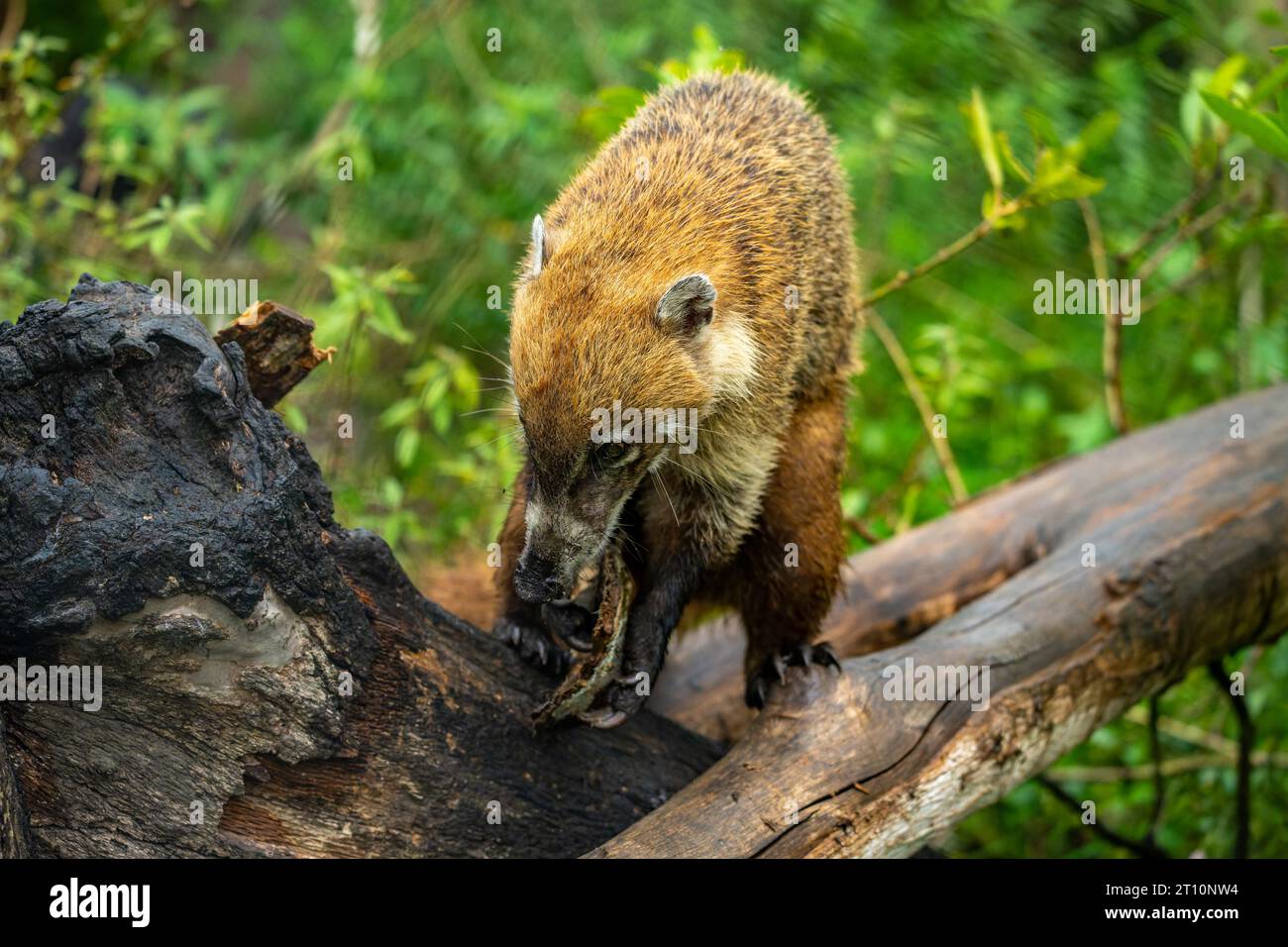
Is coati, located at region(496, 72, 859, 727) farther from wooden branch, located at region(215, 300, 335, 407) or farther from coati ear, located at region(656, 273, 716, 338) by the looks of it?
wooden branch, located at region(215, 300, 335, 407)

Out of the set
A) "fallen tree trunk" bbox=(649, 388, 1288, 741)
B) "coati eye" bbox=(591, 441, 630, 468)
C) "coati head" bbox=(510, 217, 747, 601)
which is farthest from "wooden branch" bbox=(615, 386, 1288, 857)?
"coati eye" bbox=(591, 441, 630, 468)

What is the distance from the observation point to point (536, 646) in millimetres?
4000

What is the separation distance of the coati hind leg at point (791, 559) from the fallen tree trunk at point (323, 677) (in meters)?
0.29

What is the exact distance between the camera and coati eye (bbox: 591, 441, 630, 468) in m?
3.63

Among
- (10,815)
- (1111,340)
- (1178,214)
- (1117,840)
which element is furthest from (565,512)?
Result: (1178,214)

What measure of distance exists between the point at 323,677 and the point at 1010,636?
2.44m

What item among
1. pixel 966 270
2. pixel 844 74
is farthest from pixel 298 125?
pixel 966 270

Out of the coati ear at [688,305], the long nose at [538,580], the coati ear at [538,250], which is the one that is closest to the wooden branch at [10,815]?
the long nose at [538,580]

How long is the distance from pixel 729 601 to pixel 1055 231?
5885 millimetres

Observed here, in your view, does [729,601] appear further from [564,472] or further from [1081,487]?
[1081,487]

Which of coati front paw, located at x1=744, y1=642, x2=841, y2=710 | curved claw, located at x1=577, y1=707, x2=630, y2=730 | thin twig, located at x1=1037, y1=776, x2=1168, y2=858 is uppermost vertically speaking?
coati front paw, located at x1=744, y1=642, x2=841, y2=710

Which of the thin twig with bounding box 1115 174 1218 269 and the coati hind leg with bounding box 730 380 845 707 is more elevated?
the thin twig with bounding box 1115 174 1218 269

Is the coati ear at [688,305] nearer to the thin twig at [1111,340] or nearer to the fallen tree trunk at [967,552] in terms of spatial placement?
the fallen tree trunk at [967,552]

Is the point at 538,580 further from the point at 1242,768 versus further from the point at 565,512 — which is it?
the point at 1242,768
